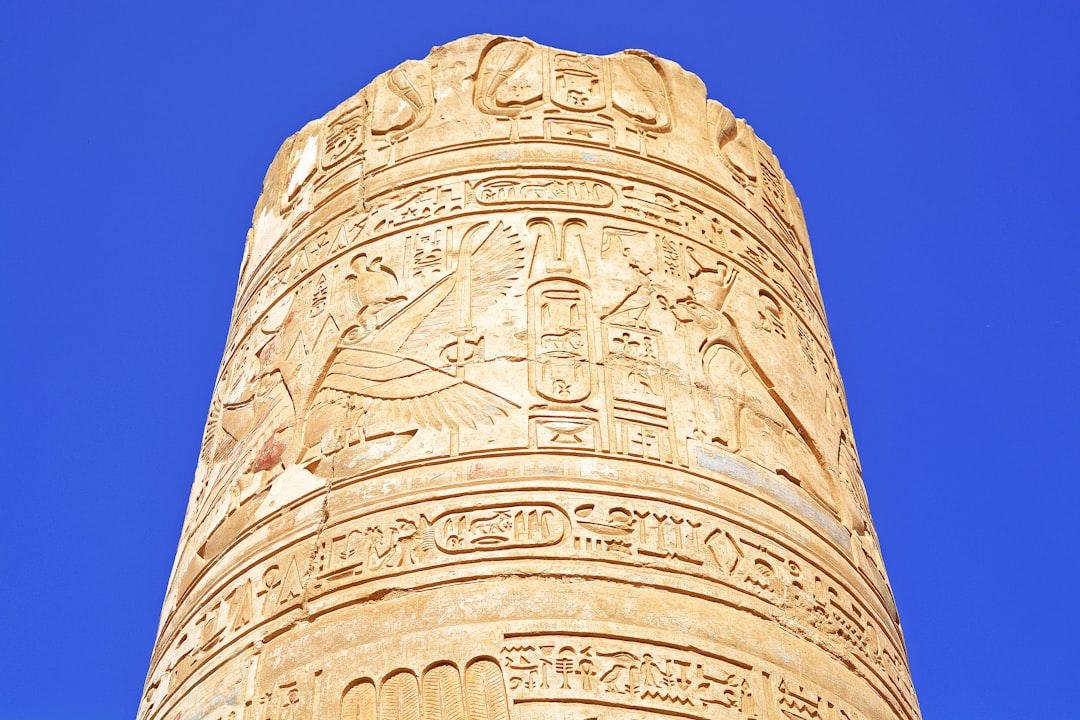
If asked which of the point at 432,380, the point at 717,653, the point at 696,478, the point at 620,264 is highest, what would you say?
the point at 620,264

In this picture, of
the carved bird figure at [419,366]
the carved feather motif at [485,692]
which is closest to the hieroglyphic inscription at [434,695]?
the carved feather motif at [485,692]

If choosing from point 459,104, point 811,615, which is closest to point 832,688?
point 811,615

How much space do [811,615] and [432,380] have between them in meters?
1.70

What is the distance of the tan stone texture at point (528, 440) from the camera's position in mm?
5000

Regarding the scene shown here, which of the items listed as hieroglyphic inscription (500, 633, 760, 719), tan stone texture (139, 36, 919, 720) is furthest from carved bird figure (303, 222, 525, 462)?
hieroglyphic inscription (500, 633, 760, 719)

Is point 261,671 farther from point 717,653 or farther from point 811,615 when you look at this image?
point 811,615

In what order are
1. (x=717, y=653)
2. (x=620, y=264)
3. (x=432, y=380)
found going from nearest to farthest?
1. (x=717, y=653)
2. (x=432, y=380)
3. (x=620, y=264)

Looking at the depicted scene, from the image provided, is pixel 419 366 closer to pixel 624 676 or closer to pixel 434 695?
pixel 434 695

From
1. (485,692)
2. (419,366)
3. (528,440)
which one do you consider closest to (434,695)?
(485,692)

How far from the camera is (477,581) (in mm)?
5105

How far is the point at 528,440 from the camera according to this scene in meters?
5.54

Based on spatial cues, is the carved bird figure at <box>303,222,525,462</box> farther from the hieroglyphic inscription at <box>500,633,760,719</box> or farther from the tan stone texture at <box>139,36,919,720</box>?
the hieroglyphic inscription at <box>500,633,760,719</box>

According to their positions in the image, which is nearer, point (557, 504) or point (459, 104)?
point (557, 504)

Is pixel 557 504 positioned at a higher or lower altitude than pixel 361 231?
lower
